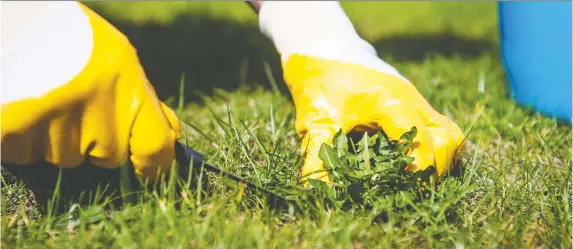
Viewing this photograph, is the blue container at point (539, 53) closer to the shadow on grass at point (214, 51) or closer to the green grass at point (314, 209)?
the green grass at point (314, 209)

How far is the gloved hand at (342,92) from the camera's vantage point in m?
1.08

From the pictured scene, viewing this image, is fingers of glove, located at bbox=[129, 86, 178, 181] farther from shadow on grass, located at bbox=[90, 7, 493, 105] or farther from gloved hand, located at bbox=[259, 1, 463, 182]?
shadow on grass, located at bbox=[90, 7, 493, 105]

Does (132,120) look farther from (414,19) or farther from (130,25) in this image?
(414,19)

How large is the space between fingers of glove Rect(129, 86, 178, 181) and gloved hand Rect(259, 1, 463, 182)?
24 cm

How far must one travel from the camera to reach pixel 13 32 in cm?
96

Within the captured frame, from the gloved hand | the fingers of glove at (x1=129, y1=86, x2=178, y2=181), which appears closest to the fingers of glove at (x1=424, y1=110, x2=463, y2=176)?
the gloved hand

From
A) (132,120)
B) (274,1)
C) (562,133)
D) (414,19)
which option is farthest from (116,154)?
(414,19)

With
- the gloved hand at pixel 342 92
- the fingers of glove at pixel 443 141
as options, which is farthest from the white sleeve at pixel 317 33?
the fingers of glove at pixel 443 141

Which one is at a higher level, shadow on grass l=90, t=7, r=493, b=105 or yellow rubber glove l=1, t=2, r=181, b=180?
yellow rubber glove l=1, t=2, r=181, b=180

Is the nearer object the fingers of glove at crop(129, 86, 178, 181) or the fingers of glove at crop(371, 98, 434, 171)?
the fingers of glove at crop(129, 86, 178, 181)

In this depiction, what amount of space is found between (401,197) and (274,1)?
57 cm

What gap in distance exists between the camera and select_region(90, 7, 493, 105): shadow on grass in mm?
1884

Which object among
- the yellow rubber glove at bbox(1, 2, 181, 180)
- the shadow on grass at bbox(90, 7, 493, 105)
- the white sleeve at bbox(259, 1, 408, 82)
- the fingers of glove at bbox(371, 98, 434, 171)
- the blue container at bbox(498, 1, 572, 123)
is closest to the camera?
the yellow rubber glove at bbox(1, 2, 181, 180)

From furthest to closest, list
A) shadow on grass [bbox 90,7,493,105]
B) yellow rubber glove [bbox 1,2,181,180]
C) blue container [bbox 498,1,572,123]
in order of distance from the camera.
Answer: shadow on grass [bbox 90,7,493,105], blue container [bbox 498,1,572,123], yellow rubber glove [bbox 1,2,181,180]
